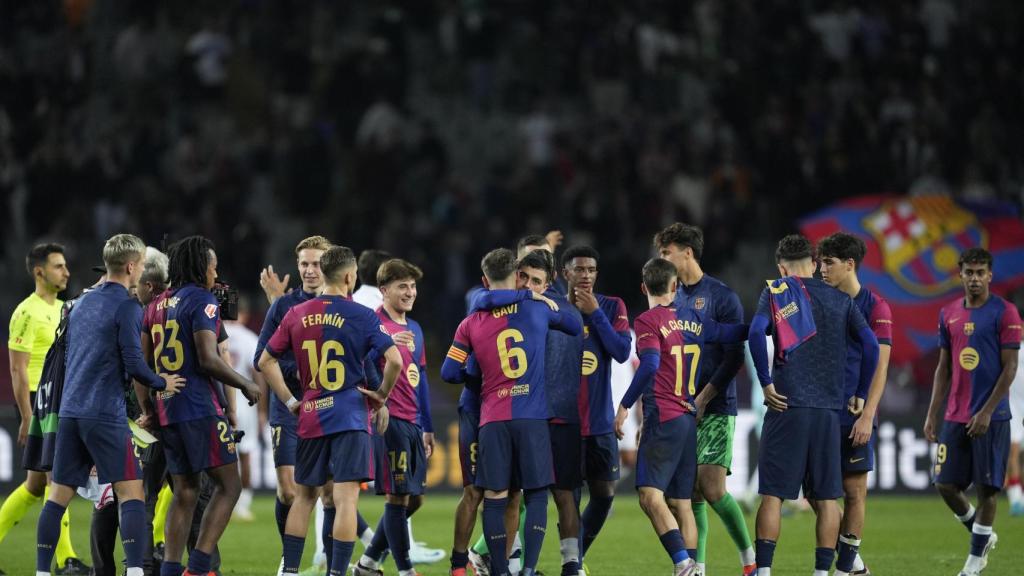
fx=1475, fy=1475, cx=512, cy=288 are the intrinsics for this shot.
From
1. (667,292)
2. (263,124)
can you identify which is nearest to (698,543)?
(667,292)

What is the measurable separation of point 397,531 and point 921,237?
40.1ft

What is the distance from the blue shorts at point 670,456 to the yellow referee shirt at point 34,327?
467 centimetres

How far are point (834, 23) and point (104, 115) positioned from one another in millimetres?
11377

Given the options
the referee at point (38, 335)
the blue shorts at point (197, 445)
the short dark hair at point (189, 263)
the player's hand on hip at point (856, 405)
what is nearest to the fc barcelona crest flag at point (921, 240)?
the player's hand on hip at point (856, 405)

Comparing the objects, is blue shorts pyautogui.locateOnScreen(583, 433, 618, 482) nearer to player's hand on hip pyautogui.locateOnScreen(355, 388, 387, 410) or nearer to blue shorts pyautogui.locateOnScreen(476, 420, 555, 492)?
blue shorts pyautogui.locateOnScreen(476, 420, 555, 492)

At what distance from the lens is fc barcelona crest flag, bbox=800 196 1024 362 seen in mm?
19969

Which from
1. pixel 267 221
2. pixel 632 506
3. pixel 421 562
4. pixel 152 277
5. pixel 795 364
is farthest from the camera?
pixel 267 221

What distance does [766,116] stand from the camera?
71.2 ft

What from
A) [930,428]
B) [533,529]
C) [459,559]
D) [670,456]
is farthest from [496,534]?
[930,428]

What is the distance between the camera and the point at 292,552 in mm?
9031

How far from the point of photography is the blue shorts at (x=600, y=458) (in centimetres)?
997

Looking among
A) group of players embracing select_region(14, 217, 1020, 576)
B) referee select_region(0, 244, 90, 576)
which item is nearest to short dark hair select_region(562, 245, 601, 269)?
group of players embracing select_region(14, 217, 1020, 576)

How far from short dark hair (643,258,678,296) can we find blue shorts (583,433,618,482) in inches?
43.8

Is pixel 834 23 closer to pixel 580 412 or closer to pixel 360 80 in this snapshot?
pixel 360 80
